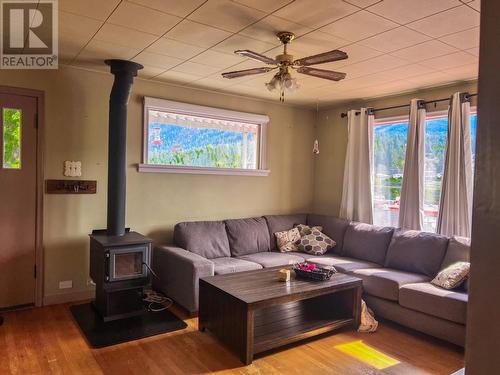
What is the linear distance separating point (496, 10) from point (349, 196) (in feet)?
14.5

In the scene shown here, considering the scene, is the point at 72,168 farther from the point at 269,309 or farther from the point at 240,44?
the point at 269,309

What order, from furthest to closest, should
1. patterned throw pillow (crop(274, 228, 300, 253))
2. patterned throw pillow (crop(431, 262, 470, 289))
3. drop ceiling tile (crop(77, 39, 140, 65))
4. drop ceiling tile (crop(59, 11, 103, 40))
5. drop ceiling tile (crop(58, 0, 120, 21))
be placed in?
patterned throw pillow (crop(274, 228, 300, 253)) → patterned throw pillow (crop(431, 262, 470, 289)) → drop ceiling tile (crop(77, 39, 140, 65)) → drop ceiling tile (crop(59, 11, 103, 40)) → drop ceiling tile (crop(58, 0, 120, 21))

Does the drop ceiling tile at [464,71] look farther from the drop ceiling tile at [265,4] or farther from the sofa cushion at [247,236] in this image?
the sofa cushion at [247,236]

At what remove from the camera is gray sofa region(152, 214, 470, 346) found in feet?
10.1

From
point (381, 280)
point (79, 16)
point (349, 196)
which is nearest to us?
point (79, 16)

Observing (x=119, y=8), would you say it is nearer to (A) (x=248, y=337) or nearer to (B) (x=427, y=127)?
(A) (x=248, y=337)

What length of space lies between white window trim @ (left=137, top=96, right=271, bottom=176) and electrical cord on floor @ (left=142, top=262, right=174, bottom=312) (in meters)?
1.23

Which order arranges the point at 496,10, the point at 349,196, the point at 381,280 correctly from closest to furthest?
1. the point at 496,10
2. the point at 381,280
3. the point at 349,196

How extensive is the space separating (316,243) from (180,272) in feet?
6.15

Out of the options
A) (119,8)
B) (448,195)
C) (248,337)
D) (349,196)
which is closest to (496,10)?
(119,8)

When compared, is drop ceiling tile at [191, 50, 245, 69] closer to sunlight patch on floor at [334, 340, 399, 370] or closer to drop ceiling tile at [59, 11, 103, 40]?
drop ceiling tile at [59, 11, 103, 40]

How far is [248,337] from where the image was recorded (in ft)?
8.54

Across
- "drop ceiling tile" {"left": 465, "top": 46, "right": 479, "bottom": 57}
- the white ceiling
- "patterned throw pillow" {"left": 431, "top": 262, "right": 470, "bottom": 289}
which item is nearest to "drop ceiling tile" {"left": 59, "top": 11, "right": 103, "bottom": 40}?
the white ceiling

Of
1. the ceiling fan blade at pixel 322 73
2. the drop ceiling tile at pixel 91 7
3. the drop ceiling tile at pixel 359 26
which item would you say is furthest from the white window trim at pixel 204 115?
the drop ceiling tile at pixel 359 26
